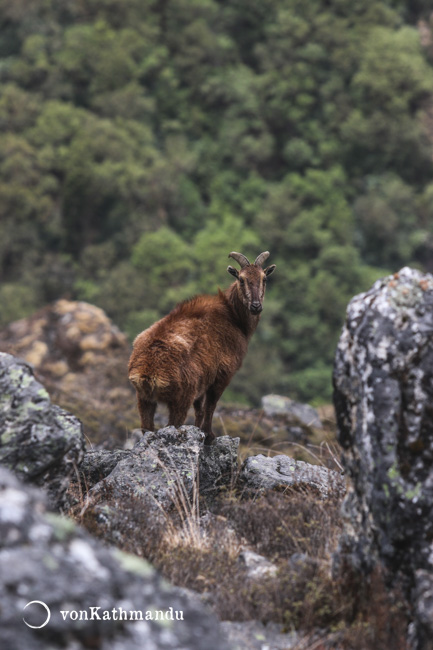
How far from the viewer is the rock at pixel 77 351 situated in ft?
81.2

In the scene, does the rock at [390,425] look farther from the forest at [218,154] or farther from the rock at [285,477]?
the forest at [218,154]

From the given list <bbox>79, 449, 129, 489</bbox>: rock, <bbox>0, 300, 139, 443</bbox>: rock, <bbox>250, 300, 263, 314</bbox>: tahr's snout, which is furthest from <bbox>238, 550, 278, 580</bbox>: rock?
<bbox>0, 300, 139, 443</bbox>: rock

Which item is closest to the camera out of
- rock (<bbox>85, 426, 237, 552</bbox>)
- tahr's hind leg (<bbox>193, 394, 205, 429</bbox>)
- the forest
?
rock (<bbox>85, 426, 237, 552</bbox>)

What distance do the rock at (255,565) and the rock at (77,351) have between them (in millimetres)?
17563

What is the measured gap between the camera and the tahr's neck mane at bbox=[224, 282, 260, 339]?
9.43 metres

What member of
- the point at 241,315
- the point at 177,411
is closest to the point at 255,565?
the point at 177,411

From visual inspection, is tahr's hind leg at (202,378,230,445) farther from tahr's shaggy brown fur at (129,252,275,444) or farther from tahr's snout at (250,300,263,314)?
tahr's snout at (250,300,263,314)

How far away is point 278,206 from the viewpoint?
55.3m

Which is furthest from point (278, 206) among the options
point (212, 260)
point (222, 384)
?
point (222, 384)

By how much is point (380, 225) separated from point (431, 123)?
307 inches

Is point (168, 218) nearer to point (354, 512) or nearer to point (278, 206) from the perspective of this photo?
point (278, 206)

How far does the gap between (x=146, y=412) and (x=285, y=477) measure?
174 centimetres

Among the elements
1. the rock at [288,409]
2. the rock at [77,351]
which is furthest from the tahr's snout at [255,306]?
the rock at [77,351]

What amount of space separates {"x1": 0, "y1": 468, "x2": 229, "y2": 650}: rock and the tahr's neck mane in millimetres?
5924
